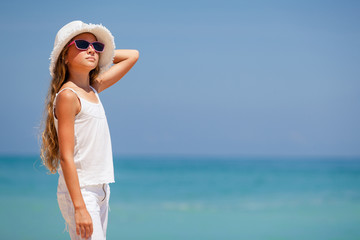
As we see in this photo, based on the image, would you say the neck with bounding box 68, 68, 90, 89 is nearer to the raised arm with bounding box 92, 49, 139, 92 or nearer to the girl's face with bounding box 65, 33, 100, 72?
the girl's face with bounding box 65, 33, 100, 72

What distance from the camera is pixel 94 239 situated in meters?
2.47

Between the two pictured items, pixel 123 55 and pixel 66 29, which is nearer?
pixel 66 29

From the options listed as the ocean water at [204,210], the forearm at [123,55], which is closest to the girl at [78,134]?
the forearm at [123,55]

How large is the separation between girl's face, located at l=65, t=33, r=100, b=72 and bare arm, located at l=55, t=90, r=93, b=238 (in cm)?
21

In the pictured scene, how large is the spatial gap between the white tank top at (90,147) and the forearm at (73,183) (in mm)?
95

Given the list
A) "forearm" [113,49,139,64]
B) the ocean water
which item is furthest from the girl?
the ocean water

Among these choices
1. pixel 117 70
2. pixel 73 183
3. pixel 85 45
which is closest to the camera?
pixel 73 183

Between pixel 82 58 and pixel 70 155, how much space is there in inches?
19.1

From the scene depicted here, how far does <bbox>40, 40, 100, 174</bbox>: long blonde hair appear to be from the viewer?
263cm

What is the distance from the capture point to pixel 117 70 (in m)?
3.00

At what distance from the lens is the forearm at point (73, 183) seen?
240 cm

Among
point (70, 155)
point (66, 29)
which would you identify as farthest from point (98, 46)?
point (70, 155)

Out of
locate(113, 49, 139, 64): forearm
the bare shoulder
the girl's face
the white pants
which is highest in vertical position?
locate(113, 49, 139, 64): forearm

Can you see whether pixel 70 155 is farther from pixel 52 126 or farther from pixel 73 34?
pixel 73 34
